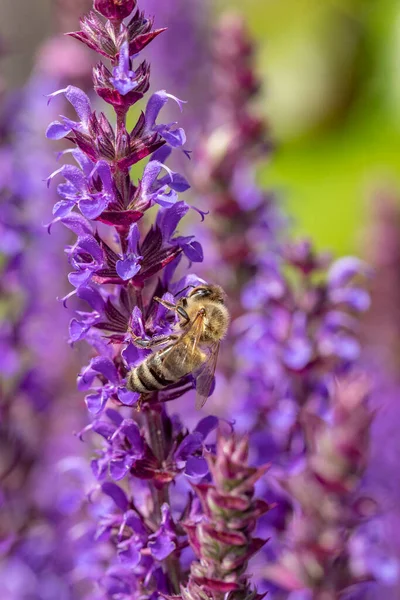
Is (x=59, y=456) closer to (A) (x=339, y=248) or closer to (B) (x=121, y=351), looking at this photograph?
(B) (x=121, y=351)

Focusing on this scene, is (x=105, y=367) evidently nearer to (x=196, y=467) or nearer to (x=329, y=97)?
(x=196, y=467)

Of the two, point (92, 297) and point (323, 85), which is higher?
point (92, 297)

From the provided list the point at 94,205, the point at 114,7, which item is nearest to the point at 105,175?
the point at 94,205

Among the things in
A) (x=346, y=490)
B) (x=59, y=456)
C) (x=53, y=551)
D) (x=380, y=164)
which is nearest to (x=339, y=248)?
(x=380, y=164)

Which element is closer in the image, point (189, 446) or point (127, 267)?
point (127, 267)

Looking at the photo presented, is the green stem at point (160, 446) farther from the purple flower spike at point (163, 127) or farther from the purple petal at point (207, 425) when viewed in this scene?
the purple flower spike at point (163, 127)

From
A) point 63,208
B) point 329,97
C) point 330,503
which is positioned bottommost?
point 329,97

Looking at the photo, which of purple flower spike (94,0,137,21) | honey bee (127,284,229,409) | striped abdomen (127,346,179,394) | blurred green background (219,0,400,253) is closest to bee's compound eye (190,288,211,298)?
honey bee (127,284,229,409)

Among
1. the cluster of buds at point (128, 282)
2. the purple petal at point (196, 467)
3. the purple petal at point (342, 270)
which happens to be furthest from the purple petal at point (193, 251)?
the purple petal at point (342, 270)
